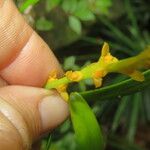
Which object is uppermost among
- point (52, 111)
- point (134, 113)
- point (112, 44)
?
point (52, 111)

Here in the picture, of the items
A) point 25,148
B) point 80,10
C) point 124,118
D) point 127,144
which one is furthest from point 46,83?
point 124,118

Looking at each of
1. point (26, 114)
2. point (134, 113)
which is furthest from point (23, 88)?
point (134, 113)

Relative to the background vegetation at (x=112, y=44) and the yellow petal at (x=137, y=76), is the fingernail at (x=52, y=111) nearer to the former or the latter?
the yellow petal at (x=137, y=76)

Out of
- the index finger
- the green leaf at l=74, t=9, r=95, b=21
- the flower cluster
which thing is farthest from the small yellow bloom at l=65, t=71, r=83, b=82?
the green leaf at l=74, t=9, r=95, b=21

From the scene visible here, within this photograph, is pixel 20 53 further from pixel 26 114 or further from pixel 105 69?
pixel 105 69

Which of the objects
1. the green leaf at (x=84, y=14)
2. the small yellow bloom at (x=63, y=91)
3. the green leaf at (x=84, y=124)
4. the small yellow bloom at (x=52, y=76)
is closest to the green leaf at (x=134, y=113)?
the green leaf at (x=84, y=14)

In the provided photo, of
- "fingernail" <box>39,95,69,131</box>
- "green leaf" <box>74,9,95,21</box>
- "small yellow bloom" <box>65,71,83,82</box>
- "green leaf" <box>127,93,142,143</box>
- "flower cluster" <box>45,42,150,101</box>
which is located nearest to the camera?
"flower cluster" <box>45,42,150,101</box>

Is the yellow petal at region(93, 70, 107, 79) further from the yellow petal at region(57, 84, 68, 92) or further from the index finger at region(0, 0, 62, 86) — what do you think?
the index finger at region(0, 0, 62, 86)

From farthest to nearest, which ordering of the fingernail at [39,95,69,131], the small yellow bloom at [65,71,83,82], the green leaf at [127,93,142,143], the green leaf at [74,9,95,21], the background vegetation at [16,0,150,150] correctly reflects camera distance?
the green leaf at [127,93,142,143] < the background vegetation at [16,0,150,150] < the green leaf at [74,9,95,21] < the fingernail at [39,95,69,131] < the small yellow bloom at [65,71,83,82]
